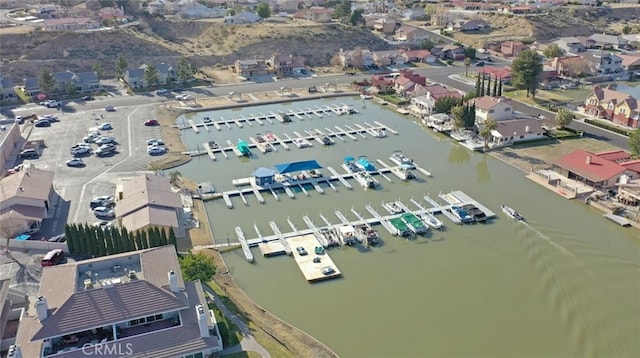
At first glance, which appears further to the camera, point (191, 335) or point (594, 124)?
point (594, 124)

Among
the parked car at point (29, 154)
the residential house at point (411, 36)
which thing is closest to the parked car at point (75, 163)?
the parked car at point (29, 154)

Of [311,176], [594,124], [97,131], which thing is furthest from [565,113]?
[97,131]

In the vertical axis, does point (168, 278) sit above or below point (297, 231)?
above

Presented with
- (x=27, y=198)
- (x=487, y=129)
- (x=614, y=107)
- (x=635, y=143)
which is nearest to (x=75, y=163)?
(x=27, y=198)

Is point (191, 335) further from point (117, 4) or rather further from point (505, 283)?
point (117, 4)

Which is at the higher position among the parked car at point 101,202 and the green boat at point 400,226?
the parked car at point 101,202

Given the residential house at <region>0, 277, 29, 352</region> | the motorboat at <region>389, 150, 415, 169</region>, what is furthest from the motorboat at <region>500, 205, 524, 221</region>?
the residential house at <region>0, 277, 29, 352</region>

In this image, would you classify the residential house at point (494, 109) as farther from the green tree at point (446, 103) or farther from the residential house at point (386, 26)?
the residential house at point (386, 26)
